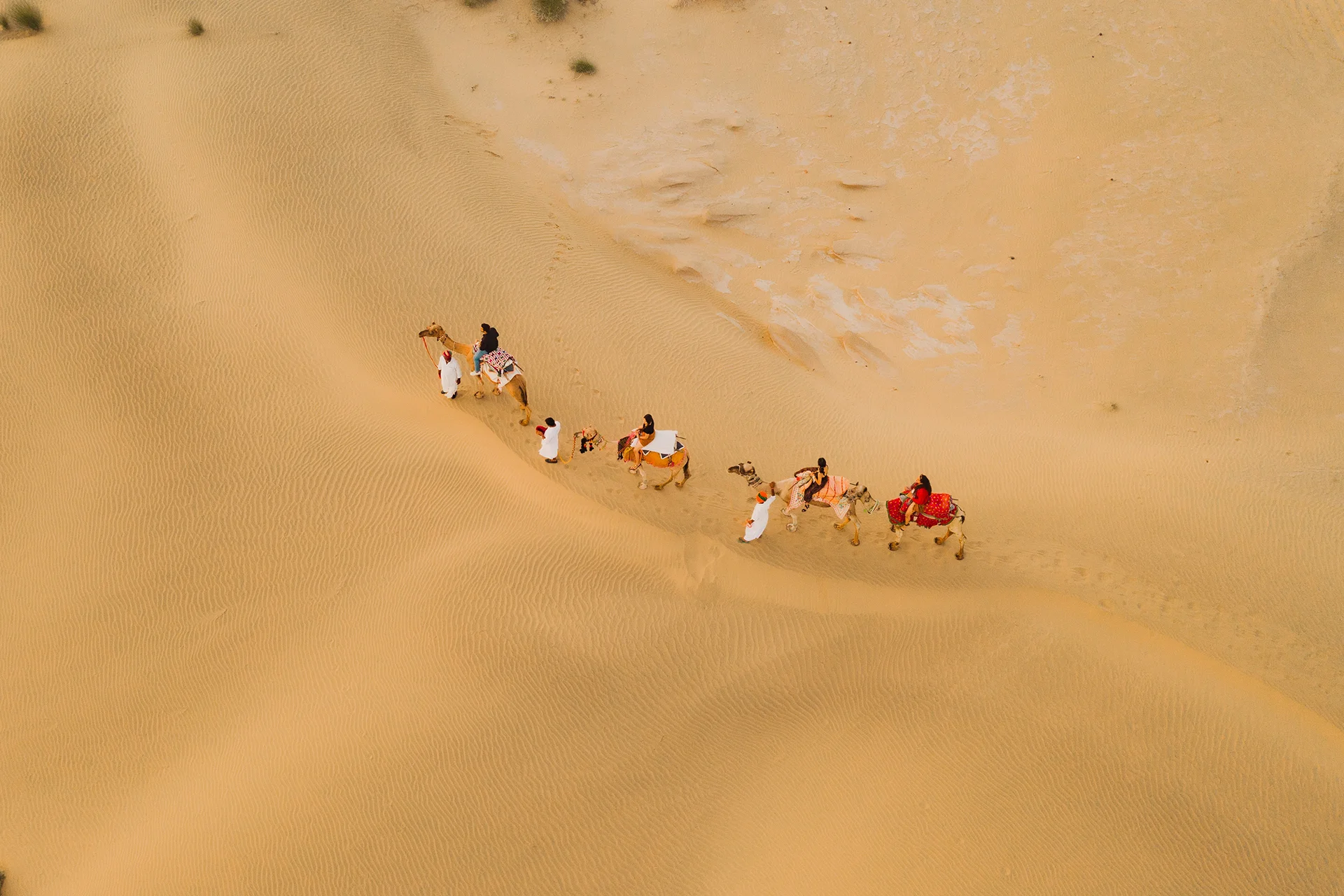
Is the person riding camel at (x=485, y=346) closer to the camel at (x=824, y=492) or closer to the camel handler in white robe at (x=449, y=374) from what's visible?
the camel handler in white robe at (x=449, y=374)

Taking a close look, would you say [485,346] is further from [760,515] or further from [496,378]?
[760,515]

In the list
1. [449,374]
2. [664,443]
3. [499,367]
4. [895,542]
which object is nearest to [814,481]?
[895,542]

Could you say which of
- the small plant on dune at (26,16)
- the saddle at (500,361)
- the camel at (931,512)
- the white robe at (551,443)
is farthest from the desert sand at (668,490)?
the saddle at (500,361)

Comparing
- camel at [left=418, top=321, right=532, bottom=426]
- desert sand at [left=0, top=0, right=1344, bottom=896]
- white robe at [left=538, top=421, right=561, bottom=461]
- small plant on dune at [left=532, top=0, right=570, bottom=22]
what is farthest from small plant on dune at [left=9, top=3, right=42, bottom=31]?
white robe at [left=538, top=421, right=561, bottom=461]

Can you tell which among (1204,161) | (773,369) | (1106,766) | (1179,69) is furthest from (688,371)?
(1179,69)

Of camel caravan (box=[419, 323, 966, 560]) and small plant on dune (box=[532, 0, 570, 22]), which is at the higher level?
small plant on dune (box=[532, 0, 570, 22])

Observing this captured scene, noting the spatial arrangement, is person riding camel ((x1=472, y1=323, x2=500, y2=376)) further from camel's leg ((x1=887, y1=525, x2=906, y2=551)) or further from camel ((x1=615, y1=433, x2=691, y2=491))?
camel's leg ((x1=887, y1=525, x2=906, y2=551))
